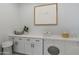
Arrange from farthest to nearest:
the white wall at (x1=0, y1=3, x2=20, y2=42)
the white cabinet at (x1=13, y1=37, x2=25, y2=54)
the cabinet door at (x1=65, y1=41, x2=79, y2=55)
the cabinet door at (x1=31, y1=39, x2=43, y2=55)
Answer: the white wall at (x1=0, y1=3, x2=20, y2=42) → the white cabinet at (x1=13, y1=37, x2=25, y2=54) → the cabinet door at (x1=31, y1=39, x2=43, y2=55) → the cabinet door at (x1=65, y1=41, x2=79, y2=55)

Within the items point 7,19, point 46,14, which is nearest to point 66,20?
point 46,14

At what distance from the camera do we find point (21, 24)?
11.6ft

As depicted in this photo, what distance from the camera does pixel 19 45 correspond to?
3158 millimetres

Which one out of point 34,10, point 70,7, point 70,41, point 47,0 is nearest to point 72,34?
point 70,41

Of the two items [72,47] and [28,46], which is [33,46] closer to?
[28,46]

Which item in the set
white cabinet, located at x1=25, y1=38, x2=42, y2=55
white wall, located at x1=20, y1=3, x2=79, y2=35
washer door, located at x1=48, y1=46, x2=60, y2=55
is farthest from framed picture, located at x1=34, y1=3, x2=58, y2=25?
washer door, located at x1=48, y1=46, x2=60, y2=55

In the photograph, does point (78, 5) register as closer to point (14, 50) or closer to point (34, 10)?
point (34, 10)

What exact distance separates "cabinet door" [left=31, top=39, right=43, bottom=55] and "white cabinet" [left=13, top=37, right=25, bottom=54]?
34 cm

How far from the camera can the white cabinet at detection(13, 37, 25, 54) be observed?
307 centimetres

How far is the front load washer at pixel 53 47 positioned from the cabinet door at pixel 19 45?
0.74 m

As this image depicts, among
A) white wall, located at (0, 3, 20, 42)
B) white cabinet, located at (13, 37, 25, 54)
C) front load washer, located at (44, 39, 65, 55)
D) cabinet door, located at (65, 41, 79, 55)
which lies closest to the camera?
cabinet door, located at (65, 41, 79, 55)

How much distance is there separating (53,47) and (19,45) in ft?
3.53

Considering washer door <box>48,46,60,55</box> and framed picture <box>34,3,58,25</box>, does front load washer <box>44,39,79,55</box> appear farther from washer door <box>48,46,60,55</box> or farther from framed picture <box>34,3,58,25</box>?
framed picture <box>34,3,58,25</box>
